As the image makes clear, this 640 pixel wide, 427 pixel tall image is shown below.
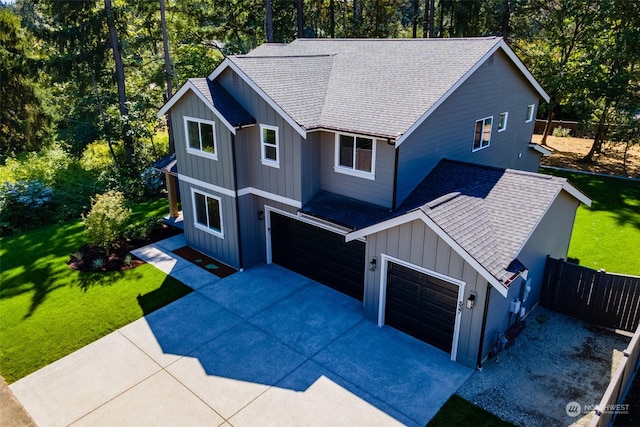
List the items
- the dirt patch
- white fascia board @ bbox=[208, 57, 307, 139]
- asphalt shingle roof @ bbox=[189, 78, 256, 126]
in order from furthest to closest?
1. the dirt patch
2. asphalt shingle roof @ bbox=[189, 78, 256, 126]
3. white fascia board @ bbox=[208, 57, 307, 139]

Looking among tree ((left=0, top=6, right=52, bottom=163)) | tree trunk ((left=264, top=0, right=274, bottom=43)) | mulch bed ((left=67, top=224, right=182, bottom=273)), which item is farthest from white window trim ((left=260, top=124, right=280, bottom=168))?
tree ((left=0, top=6, right=52, bottom=163))

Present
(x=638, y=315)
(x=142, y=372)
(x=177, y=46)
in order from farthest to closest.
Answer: (x=177, y=46), (x=638, y=315), (x=142, y=372)

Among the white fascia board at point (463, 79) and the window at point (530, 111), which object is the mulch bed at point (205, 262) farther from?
the window at point (530, 111)

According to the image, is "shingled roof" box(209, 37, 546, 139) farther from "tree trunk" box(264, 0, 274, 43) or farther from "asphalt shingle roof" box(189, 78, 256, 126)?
"tree trunk" box(264, 0, 274, 43)

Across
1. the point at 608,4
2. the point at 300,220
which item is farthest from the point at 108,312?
the point at 608,4

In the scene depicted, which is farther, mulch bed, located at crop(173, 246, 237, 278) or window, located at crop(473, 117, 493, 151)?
window, located at crop(473, 117, 493, 151)

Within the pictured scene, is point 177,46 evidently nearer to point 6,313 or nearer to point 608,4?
point 6,313

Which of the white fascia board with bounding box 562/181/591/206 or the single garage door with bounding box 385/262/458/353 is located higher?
the white fascia board with bounding box 562/181/591/206

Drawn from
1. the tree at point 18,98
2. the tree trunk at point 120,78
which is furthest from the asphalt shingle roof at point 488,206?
the tree at point 18,98
